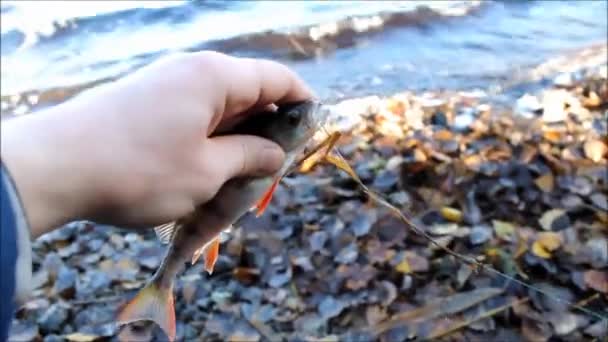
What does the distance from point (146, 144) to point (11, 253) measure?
0.39 meters

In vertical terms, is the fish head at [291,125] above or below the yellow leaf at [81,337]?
above

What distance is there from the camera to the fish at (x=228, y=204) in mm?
1812

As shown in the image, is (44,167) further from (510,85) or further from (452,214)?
(510,85)

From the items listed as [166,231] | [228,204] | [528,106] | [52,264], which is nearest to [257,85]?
[228,204]

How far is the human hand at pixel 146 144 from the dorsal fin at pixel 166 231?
92 millimetres

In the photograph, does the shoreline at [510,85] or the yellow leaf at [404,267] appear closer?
the yellow leaf at [404,267]

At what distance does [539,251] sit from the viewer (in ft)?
Result: 12.2

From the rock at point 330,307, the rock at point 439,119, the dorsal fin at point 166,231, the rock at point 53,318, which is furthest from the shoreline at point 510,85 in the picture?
the dorsal fin at point 166,231

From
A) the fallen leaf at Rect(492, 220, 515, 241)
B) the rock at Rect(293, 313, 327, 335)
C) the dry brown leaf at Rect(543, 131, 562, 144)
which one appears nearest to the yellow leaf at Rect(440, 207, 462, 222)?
the fallen leaf at Rect(492, 220, 515, 241)

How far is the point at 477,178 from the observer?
4438 millimetres

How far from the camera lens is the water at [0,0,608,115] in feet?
24.3

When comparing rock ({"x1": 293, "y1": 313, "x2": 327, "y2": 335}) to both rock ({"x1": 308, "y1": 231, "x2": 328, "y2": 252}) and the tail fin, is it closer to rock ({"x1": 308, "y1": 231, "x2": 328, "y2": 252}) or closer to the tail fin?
rock ({"x1": 308, "y1": 231, "x2": 328, "y2": 252})

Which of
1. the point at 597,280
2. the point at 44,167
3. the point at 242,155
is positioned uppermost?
the point at 44,167

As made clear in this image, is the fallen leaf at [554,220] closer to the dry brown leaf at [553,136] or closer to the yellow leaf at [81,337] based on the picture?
the dry brown leaf at [553,136]
